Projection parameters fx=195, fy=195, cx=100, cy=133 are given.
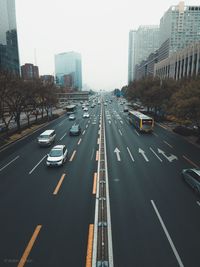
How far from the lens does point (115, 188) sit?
1770cm

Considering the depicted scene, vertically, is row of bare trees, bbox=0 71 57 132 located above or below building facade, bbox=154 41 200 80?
below

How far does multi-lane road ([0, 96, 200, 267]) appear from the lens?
10484mm

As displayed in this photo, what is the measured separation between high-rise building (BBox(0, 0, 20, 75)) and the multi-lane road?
126 m

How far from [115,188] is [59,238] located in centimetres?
728

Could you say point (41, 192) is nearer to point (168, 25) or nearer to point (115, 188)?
point (115, 188)

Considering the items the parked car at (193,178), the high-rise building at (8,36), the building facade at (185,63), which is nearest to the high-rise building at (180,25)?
the building facade at (185,63)

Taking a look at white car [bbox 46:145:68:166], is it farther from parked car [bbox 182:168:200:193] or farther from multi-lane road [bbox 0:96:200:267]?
parked car [bbox 182:168:200:193]

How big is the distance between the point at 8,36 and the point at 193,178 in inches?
6313

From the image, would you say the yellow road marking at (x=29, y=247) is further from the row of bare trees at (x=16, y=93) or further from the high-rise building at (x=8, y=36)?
the high-rise building at (x=8, y=36)

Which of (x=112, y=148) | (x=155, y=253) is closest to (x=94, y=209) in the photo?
(x=155, y=253)

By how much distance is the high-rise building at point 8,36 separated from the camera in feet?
427

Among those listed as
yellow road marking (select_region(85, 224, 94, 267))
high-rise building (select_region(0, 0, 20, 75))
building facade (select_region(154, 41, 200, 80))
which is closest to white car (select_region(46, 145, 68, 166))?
yellow road marking (select_region(85, 224, 94, 267))

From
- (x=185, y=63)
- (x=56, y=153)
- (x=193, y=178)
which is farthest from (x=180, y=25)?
(x=193, y=178)

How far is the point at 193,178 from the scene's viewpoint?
A: 17.2 metres
